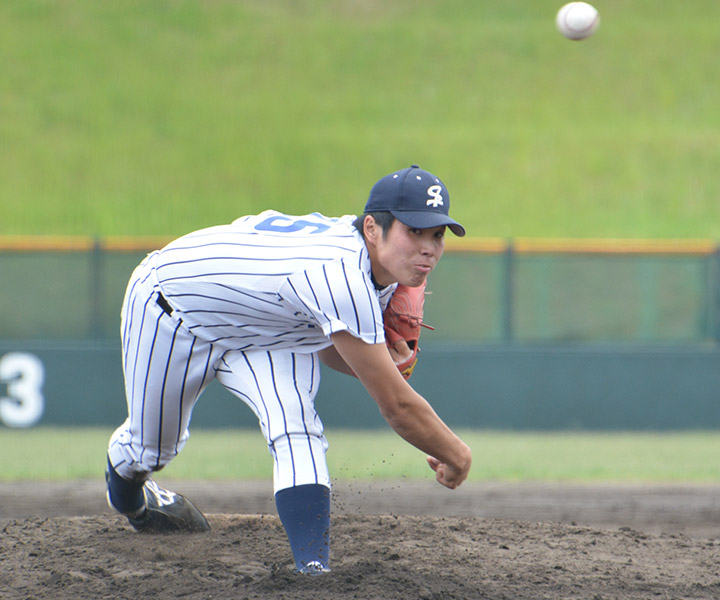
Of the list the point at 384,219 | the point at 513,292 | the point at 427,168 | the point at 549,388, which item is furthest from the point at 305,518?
the point at 427,168

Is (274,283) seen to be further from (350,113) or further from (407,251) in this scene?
(350,113)

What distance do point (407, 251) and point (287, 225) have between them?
452 mm

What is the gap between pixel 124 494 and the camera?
401 centimetres

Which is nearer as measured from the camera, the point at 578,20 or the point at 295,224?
the point at 295,224

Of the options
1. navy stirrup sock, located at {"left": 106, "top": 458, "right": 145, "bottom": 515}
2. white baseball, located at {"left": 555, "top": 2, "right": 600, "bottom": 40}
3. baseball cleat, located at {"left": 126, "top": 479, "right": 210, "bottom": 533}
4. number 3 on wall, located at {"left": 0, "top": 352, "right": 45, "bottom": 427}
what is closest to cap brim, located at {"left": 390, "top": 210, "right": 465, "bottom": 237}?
navy stirrup sock, located at {"left": 106, "top": 458, "right": 145, "bottom": 515}

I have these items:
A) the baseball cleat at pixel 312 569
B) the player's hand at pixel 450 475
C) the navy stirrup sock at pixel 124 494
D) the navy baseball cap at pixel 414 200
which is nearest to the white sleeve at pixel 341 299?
the navy baseball cap at pixel 414 200

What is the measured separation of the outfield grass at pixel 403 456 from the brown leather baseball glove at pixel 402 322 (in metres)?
3.34

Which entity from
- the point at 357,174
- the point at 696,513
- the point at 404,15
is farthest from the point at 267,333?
the point at 404,15

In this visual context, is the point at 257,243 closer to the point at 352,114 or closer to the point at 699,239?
the point at 699,239

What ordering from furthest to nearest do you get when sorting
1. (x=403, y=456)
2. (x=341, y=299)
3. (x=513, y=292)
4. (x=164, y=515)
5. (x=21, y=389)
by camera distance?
(x=513, y=292), (x=21, y=389), (x=403, y=456), (x=164, y=515), (x=341, y=299)

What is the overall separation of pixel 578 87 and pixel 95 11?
38.4ft

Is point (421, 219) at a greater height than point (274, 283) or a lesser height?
greater

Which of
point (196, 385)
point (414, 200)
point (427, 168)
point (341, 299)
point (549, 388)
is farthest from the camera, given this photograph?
point (427, 168)

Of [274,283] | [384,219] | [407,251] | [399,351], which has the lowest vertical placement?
[399,351]
